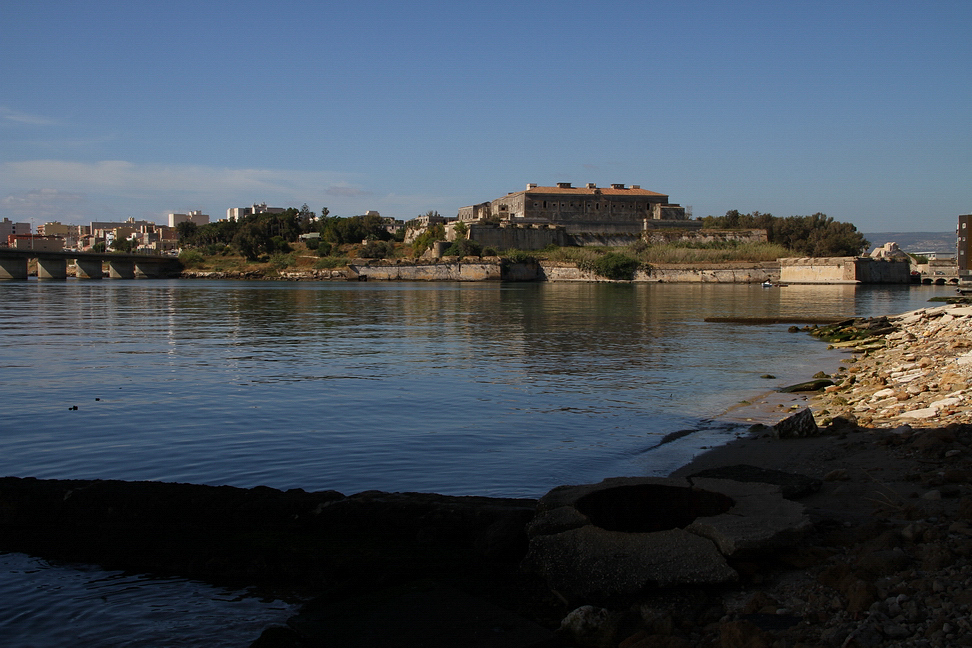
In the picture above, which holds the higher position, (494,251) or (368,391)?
(494,251)

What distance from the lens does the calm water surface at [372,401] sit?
7598mm

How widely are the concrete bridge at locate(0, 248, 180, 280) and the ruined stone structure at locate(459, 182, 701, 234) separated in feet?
161

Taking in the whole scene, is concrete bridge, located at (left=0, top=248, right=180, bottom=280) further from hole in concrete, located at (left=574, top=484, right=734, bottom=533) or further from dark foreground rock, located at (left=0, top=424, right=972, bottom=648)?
hole in concrete, located at (left=574, top=484, right=734, bottom=533)

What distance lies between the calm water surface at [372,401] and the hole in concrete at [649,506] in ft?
5.60

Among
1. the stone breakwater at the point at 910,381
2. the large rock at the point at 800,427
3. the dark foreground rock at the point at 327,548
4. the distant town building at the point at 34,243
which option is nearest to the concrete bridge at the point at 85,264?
the distant town building at the point at 34,243

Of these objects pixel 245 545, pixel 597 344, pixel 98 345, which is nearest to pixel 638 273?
pixel 597 344

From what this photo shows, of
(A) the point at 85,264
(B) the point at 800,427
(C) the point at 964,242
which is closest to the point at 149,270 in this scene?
(A) the point at 85,264

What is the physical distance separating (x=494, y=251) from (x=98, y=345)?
65807mm

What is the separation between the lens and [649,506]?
5.02m

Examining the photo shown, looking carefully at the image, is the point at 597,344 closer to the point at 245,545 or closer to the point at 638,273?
the point at 245,545

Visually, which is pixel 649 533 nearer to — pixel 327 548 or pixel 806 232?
pixel 327 548

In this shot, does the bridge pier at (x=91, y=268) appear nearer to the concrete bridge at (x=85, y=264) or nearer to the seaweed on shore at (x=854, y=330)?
the concrete bridge at (x=85, y=264)

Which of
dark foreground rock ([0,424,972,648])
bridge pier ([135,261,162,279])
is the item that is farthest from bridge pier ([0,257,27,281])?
dark foreground rock ([0,424,972,648])

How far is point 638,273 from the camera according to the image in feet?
258
